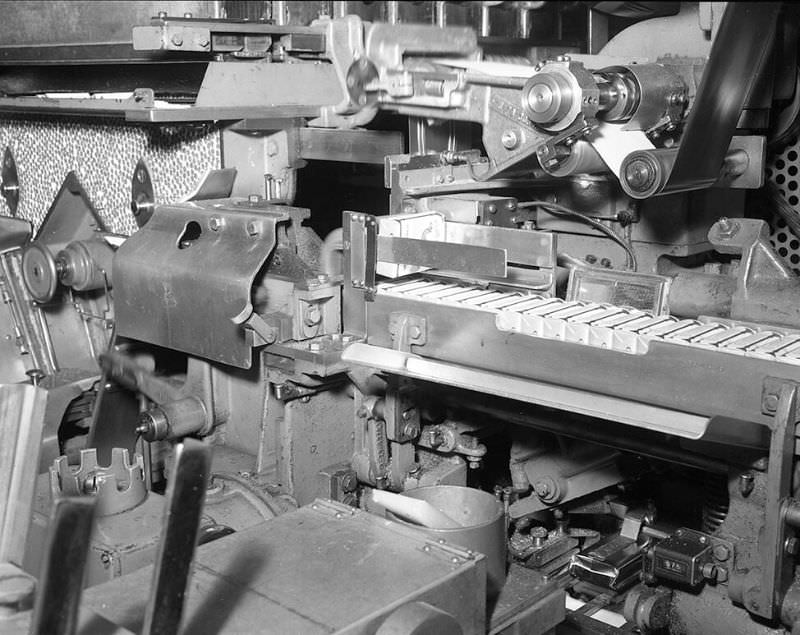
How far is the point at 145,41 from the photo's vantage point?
9.60 ft

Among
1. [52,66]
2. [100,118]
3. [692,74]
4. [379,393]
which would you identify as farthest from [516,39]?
[52,66]

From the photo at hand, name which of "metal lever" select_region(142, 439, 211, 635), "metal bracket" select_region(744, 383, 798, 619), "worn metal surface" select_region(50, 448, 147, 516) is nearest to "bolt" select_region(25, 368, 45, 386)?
"worn metal surface" select_region(50, 448, 147, 516)

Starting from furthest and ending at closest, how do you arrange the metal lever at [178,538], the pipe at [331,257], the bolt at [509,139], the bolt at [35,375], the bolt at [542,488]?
the bolt at [35,375] → the pipe at [331,257] → the bolt at [542,488] → the bolt at [509,139] → the metal lever at [178,538]

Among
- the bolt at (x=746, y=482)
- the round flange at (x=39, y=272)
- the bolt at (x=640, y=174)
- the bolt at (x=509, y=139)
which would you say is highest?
the bolt at (x=509, y=139)

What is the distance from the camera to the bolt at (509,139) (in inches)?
96.3

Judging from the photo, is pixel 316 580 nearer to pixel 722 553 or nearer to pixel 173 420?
pixel 722 553

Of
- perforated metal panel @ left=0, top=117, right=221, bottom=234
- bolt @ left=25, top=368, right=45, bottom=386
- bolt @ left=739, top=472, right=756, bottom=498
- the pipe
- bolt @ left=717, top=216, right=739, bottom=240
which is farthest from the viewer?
bolt @ left=25, top=368, right=45, bottom=386

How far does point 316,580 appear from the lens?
69.4 inches

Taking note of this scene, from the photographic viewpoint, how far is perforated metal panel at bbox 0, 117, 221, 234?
3.25 metres

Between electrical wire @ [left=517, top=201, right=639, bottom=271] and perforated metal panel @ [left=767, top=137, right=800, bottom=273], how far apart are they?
0.45 metres

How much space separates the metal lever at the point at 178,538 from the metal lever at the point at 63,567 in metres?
0.15

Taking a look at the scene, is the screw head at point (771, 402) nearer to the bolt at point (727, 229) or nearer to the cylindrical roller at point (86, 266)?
the bolt at point (727, 229)

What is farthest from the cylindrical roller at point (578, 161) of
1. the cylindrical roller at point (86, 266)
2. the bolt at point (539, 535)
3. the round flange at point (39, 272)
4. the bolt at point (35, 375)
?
the bolt at point (35, 375)

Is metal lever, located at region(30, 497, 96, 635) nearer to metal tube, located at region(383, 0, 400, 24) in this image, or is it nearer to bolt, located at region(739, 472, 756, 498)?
bolt, located at region(739, 472, 756, 498)
